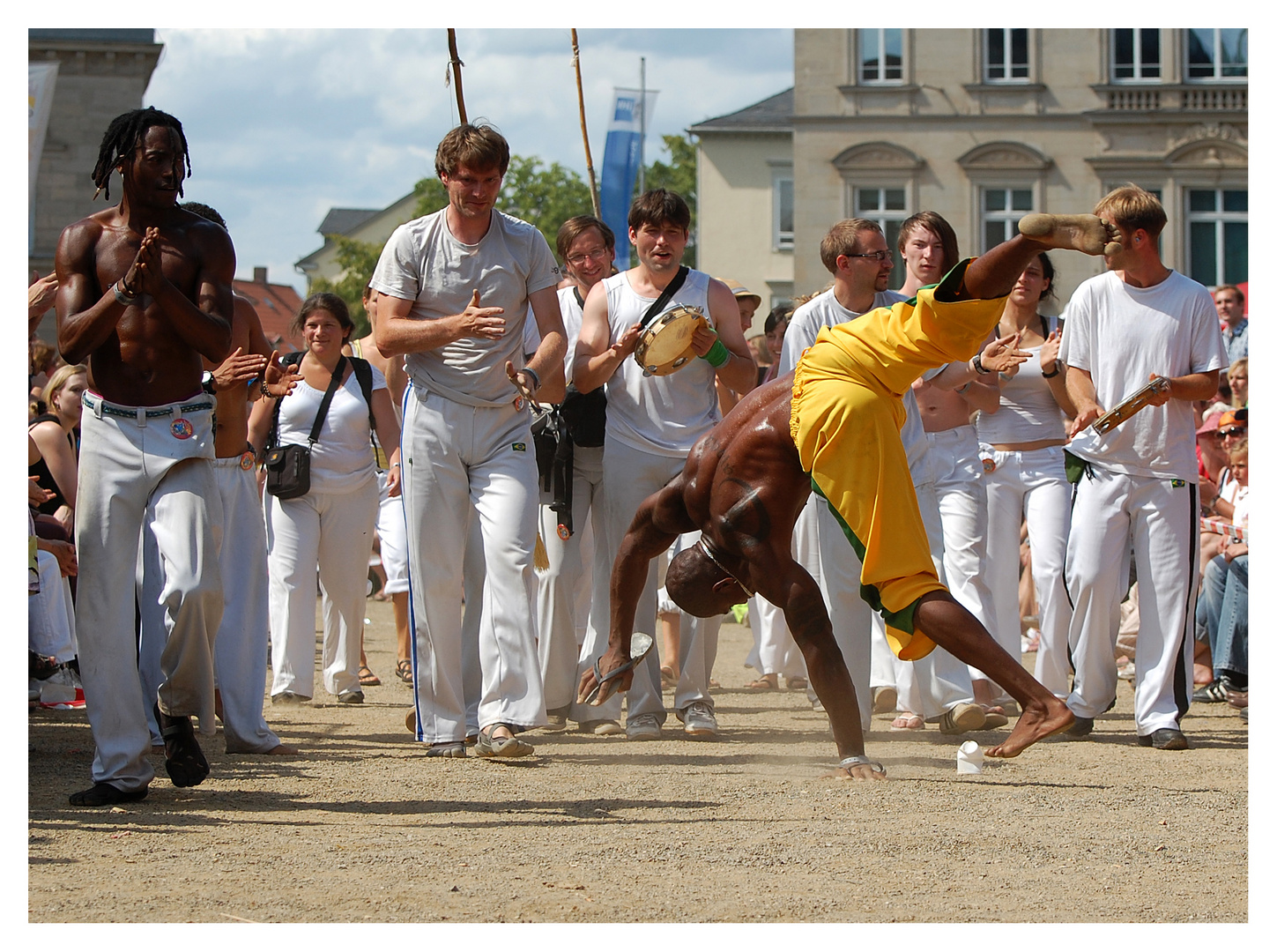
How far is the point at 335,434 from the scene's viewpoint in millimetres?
8406

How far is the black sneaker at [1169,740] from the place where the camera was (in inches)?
275

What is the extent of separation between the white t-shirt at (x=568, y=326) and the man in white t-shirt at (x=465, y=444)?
35.9 inches

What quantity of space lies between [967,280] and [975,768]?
205 cm

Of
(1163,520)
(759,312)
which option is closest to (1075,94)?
(759,312)

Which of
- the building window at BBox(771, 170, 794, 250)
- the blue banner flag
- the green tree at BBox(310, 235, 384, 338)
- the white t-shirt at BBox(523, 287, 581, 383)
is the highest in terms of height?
the green tree at BBox(310, 235, 384, 338)

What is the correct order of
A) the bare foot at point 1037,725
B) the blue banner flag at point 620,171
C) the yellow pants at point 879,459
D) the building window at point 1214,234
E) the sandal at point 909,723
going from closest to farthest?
the bare foot at point 1037,725, the yellow pants at point 879,459, the sandal at point 909,723, the blue banner flag at point 620,171, the building window at point 1214,234

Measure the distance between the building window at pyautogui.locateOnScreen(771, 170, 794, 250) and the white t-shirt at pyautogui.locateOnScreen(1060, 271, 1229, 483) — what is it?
1729 inches

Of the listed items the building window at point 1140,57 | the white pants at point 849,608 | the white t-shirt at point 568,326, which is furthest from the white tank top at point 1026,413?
the building window at point 1140,57

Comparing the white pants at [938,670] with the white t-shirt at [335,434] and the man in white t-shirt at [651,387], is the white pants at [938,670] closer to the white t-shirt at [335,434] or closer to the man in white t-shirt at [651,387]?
the man in white t-shirt at [651,387]

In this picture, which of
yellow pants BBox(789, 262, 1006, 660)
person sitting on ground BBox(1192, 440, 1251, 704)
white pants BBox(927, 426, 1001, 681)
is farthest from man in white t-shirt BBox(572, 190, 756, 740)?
person sitting on ground BBox(1192, 440, 1251, 704)

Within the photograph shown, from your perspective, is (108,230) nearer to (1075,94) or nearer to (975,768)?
(975,768)

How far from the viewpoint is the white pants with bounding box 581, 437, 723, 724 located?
718 cm

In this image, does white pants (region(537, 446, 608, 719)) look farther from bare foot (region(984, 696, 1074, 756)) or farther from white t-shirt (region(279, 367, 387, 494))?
bare foot (region(984, 696, 1074, 756))

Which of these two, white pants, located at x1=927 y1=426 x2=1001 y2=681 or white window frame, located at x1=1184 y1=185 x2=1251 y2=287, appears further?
white window frame, located at x1=1184 y1=185 x2=1251 y2=287
